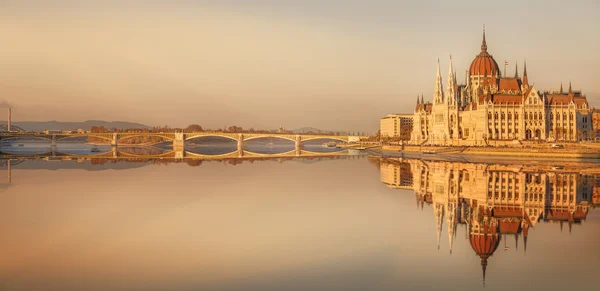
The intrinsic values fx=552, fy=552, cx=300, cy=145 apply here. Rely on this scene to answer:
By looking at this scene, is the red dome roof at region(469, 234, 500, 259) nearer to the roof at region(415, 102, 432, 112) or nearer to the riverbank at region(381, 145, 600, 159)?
the riverbank at region(381, 145, 600, 159)

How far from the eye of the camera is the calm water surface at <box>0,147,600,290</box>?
12.9m

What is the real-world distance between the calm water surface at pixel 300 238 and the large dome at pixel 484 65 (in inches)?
2857

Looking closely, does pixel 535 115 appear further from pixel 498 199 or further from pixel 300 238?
pixel 300 238

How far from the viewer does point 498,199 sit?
27438 mm

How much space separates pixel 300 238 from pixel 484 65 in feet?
Result: 305

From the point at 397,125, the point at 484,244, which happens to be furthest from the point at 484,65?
the point at 484,244

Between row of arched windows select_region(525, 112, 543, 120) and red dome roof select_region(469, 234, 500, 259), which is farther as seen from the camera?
row of arched windows select_region(525, 112, 543, 120)

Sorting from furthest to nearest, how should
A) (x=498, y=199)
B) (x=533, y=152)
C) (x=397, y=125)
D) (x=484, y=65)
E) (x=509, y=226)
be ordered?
(x=397, y=125)
(x=484, y=65)
(x=533, y=152)
(x=498, y=199)
(x=509, y=226)

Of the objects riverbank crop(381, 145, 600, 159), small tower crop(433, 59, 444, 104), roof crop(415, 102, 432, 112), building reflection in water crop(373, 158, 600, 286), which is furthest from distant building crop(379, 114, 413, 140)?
building reflection in water crop(373, 158, 600, 286)

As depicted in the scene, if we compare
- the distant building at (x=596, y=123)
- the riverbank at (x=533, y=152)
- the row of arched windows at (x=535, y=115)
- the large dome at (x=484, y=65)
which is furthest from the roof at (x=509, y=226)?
the large dome at (x=484, y=65)

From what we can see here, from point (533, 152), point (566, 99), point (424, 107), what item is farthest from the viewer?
point (424, 107)

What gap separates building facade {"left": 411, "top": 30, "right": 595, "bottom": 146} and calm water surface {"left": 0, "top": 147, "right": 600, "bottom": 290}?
5259 cm

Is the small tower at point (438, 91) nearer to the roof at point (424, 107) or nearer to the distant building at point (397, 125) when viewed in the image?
the roof at point (424, 107)

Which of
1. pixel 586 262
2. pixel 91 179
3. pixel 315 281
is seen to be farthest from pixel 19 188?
pixel 586 262
